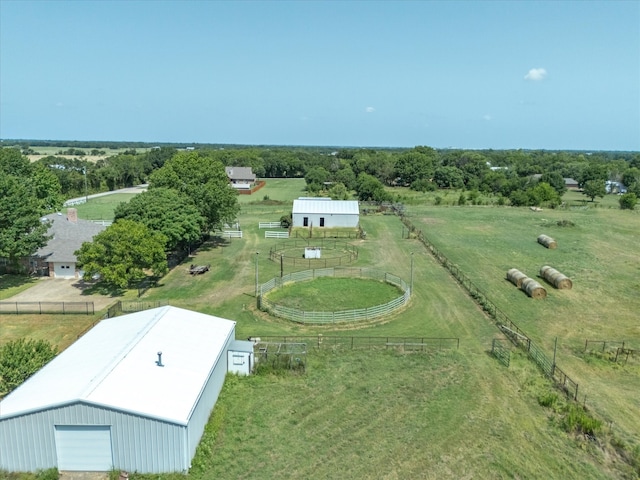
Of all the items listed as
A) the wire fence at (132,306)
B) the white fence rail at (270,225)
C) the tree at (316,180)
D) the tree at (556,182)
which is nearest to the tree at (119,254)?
the wire fence at (132,306)

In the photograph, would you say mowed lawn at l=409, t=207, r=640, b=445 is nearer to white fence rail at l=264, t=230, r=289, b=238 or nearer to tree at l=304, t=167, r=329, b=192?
white fence rail at l=264, t=230, r=289, b=238

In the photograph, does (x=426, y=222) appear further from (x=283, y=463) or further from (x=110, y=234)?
(x=283, y=463)

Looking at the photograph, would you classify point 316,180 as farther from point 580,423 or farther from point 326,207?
point 580,423

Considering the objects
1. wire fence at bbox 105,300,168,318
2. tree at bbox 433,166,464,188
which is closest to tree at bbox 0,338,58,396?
wire fence at bbox 105,300,168,318

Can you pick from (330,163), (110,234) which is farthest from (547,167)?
(110,234)

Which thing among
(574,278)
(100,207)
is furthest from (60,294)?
(100,207)

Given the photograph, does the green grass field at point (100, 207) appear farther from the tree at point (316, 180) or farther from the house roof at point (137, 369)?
the house roof at point (137, 369)
